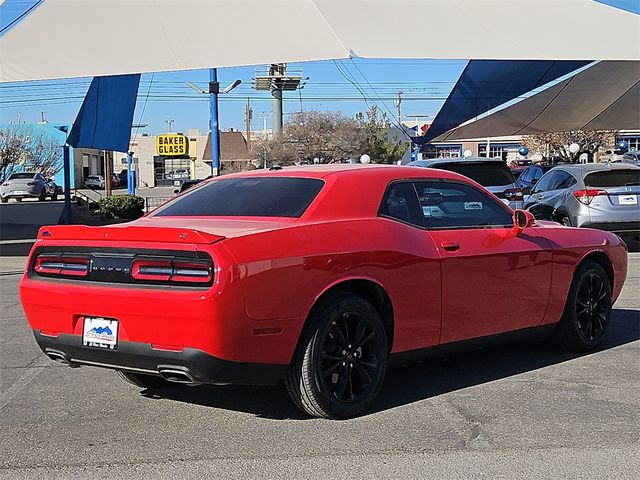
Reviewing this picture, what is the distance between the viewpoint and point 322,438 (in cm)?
503

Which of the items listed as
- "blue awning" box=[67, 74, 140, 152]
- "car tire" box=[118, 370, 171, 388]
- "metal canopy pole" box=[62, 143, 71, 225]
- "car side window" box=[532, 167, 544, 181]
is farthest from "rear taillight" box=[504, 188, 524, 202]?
"metal canopy pole" box=[62, 143, 71, 225]

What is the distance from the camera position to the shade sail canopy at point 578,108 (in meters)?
24.1

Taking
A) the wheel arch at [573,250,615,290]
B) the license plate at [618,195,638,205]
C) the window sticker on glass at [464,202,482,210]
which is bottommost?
the wheel arch at [573,250,615,290]

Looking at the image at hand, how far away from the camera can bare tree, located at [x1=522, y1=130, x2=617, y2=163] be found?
54872 millimetres

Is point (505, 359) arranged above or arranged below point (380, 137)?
Answer: below

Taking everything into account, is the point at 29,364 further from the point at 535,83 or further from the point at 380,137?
the point at 380,137

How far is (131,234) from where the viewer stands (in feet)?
16.7

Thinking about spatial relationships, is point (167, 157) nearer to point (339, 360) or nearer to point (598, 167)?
point (598, 167)

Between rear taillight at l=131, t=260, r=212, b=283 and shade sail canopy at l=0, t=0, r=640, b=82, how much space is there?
9719 mm

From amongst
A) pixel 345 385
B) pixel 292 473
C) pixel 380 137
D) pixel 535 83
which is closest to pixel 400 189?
pixel 345 385

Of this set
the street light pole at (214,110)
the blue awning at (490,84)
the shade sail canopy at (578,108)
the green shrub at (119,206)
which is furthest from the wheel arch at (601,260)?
the green shrub at (119,206)

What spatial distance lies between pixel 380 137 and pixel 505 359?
37.7 meters

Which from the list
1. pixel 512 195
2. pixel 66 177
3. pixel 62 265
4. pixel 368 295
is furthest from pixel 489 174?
pixel 66 177

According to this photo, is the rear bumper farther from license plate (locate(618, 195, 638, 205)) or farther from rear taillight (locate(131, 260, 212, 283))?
rear taillight (locate(131, 260, 212, 283))
